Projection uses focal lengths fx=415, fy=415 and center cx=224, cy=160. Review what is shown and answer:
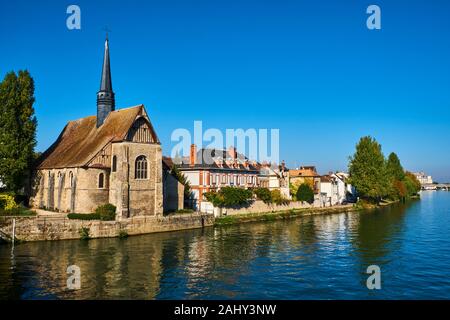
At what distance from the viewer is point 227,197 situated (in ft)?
172

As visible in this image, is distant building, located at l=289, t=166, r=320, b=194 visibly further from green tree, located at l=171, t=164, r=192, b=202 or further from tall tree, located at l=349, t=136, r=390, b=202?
green tree, located at l=171, t=164, r=192, b=202

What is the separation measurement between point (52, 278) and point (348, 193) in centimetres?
8378

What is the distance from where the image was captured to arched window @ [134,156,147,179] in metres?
41.8

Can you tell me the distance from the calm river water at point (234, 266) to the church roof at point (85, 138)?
10429mm

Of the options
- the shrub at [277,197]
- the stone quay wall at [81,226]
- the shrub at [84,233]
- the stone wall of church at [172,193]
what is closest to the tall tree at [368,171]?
the shrub at [277,197]

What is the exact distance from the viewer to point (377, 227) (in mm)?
47781

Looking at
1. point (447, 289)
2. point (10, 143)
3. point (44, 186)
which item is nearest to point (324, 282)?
point (447, 289)

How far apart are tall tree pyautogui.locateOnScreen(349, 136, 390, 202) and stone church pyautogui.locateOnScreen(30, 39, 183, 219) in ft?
156

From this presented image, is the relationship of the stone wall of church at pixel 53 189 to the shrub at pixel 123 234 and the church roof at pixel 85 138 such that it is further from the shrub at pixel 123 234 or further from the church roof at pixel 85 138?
the shrub at pixel 123 234

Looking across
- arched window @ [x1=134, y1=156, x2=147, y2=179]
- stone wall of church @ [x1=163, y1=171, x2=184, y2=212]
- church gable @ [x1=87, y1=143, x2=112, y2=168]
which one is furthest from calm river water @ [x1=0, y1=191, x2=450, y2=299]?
church gable @ [x1=87, y1=143, x2=112, y2=168]

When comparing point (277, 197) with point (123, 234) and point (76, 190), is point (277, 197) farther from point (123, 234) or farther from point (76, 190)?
point (76, 190)

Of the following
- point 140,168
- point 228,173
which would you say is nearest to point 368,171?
Answer: point 228,173

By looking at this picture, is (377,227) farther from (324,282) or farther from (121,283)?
(121,283)

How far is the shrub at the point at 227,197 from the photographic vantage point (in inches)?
2046
